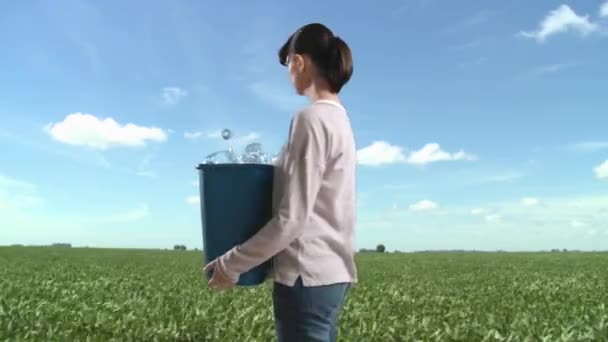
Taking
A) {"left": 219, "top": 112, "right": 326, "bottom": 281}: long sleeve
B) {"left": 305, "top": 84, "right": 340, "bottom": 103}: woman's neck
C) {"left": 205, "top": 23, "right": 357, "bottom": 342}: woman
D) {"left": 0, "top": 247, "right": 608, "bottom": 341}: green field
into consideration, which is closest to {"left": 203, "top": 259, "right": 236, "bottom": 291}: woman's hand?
{"left": 205, "top": 23, "right": 357, "bottom": 342}: woman

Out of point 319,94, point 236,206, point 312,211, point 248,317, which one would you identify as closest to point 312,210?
point 312,211

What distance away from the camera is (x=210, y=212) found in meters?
3.15

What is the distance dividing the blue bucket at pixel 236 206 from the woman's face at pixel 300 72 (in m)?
0.39

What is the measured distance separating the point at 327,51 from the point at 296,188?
68 centimetres

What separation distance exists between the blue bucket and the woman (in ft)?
0.58

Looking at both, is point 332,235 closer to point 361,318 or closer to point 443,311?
point 361,318

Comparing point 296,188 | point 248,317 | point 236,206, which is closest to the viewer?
point 296,188

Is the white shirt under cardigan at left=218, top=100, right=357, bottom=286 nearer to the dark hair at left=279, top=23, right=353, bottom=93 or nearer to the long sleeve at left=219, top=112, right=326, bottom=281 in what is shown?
the long sleeve at left=219, top=112, right=326, bottom=281

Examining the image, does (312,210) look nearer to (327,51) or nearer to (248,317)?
(327,51)

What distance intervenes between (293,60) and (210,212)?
2.67 feet

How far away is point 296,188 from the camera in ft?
8.68

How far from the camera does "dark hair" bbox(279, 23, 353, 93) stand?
9.65 ft

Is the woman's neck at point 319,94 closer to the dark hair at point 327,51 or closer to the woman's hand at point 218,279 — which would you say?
the dark hair at point 327,51

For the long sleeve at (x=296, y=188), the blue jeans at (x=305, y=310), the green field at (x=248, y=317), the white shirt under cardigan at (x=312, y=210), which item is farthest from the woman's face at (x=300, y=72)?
the green field at (x=248, y=317)
